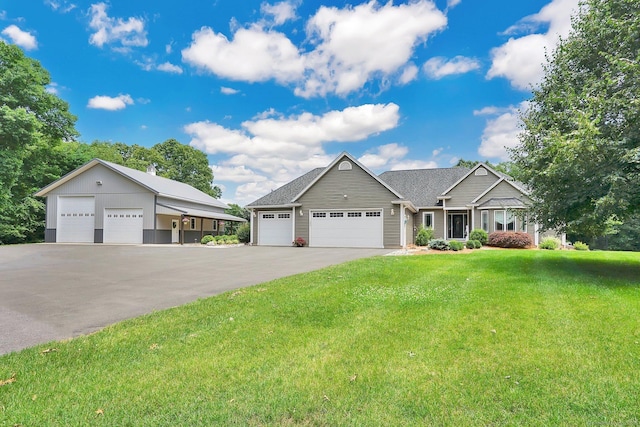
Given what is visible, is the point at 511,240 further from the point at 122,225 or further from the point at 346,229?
the point at 122,225

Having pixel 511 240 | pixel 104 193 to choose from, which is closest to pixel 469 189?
pixel 511 240

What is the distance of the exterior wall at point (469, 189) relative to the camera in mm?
24500

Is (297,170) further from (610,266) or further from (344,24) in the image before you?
(610,266)

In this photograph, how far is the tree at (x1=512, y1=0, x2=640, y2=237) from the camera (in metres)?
8.14

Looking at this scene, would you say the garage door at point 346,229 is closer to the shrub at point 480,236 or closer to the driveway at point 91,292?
the shrub at point 480,236

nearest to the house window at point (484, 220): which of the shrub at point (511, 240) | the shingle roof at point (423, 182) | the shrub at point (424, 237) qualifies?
the shrub at point (511, 240)

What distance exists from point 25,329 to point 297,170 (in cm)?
3142

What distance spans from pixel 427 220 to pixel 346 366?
23812 mm

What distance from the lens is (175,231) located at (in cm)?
2969

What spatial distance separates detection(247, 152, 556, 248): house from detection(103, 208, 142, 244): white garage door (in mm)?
9315

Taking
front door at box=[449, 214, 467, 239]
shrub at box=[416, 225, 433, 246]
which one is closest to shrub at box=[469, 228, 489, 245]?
shrub at box=[416, 225, 433, 246]

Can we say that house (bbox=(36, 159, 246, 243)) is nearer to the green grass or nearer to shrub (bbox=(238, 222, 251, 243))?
shrub (bbox=(238, 222, 251, 243))

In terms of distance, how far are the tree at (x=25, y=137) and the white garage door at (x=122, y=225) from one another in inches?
279

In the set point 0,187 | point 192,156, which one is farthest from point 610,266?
point 192,156
